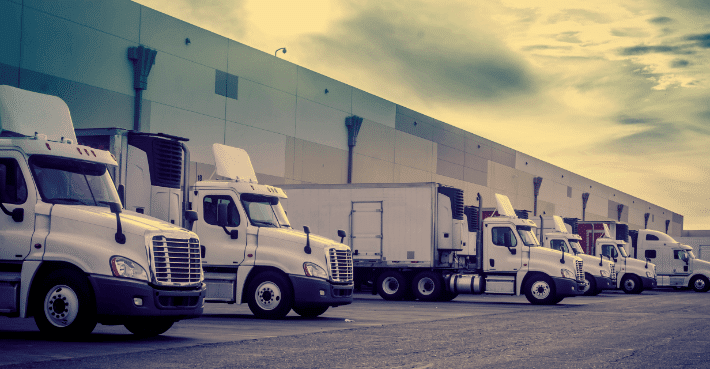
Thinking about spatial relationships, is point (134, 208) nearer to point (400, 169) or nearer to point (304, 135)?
point (304, 135)

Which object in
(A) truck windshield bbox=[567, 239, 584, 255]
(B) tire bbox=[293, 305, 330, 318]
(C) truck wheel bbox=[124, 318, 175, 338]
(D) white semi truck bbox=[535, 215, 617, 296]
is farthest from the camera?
(D) white semi truck bbox=[535, 215, 617, 296]

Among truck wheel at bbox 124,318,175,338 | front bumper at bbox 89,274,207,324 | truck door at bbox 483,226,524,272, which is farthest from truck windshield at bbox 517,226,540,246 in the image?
front bumper at bbox 89,274,207,324

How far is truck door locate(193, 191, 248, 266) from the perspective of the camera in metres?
16.8

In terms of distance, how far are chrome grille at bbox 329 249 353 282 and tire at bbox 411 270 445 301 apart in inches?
333

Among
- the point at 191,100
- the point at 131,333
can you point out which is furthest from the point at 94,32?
the point at 131,333

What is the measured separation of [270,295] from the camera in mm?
16562

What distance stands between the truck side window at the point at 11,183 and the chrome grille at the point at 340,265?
274 inches

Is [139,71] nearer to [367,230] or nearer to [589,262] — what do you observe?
[367,230]

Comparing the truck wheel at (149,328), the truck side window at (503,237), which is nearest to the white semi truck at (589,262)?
the truck side window at (503,237)

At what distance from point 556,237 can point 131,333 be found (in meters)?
22.0

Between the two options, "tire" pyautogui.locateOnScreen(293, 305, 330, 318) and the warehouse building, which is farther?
the warehouse building

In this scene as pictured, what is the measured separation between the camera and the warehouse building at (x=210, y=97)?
1028 inches

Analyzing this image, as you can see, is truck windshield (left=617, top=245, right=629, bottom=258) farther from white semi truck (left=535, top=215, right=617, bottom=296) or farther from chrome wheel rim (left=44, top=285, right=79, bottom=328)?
chrome wheel rim (left=44, top=285, right=79, bottom=328)

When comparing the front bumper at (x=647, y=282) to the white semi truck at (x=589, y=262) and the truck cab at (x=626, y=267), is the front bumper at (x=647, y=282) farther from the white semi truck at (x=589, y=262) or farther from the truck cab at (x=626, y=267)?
the white semi truck at (x=589, y=262)
